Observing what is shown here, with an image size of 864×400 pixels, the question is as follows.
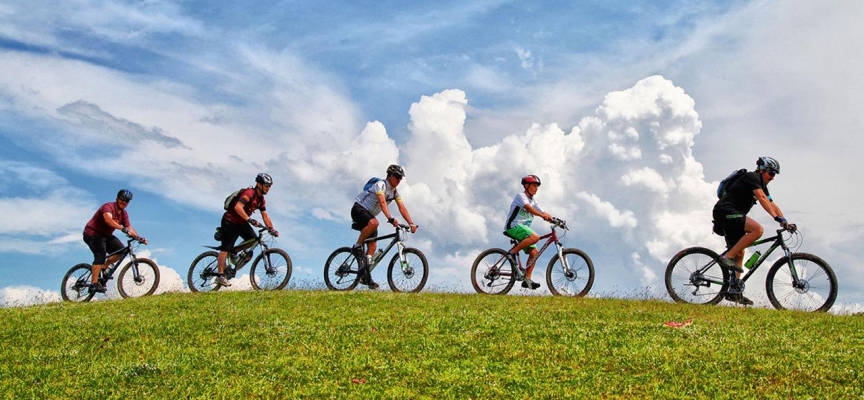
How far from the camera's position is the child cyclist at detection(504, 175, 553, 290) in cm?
1609

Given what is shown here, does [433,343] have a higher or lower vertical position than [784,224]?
lower

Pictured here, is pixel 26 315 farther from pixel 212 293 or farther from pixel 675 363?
pixel 675 363

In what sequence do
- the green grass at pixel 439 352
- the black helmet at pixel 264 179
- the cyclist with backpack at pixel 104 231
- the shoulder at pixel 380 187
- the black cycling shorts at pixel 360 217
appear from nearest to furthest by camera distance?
the green grass at pixel 439 352
the shoulder at pixel 380 187
the black cycling shorts at pixel 360 217
the black helmet at pixel 264 179
the cyclist with backpack at pixel 104 231

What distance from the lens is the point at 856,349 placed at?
10.0 meters

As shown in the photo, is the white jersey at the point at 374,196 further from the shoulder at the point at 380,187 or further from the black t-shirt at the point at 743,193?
the black t-shirt at the point at 743,193

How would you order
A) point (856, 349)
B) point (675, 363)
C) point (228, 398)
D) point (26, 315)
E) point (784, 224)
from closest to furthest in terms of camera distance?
1. point (228, 398)
2. point (675, 363)
3. point (856, 349)
4. point (784, 224)
5. point (26, 315)

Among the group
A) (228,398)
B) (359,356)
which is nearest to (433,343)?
(359,356)

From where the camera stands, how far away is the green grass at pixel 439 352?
8.30 m

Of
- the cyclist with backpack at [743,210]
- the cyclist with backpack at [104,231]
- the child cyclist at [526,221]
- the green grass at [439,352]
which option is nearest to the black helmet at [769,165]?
the cyclist with backpack at [743,210]

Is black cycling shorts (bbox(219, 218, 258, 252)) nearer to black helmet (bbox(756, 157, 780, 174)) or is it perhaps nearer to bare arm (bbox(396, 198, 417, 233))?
bare arm (bbox(396, 198, 417, 233))

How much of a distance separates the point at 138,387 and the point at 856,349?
10.3m

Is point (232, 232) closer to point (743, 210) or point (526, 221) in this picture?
point (526, 221)

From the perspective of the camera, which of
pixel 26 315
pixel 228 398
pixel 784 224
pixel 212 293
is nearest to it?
pixel 228 398

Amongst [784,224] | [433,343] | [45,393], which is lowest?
[45,393]
